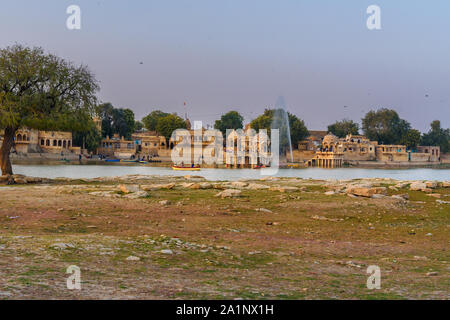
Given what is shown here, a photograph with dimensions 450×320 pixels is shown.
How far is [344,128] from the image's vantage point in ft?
513

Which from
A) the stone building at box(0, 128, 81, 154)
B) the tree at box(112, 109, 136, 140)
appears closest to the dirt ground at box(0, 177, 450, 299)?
the stone building at box(0, 128, 81, 154)

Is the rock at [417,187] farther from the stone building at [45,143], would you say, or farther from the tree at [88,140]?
the stone building at [45,143]

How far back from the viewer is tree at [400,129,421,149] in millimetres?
142375

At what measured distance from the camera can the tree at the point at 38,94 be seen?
93.2 ft

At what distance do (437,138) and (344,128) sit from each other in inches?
1275

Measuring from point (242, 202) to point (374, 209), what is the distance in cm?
518

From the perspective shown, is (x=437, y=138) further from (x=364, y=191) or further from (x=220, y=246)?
(x=220, y=246)

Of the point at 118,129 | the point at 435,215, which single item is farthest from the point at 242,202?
the point at 118,129

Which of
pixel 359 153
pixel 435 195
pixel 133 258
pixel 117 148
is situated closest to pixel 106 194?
pixel 133 258

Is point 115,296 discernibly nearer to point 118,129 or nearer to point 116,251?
point 116,251

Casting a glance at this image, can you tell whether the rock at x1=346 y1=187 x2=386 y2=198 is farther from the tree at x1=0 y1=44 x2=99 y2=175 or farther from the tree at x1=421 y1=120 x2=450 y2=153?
the tree at x1=421 y1=120 x2=450 y2=153

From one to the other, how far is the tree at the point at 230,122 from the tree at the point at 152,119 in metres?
19.5

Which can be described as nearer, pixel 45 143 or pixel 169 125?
pixel 45 143
